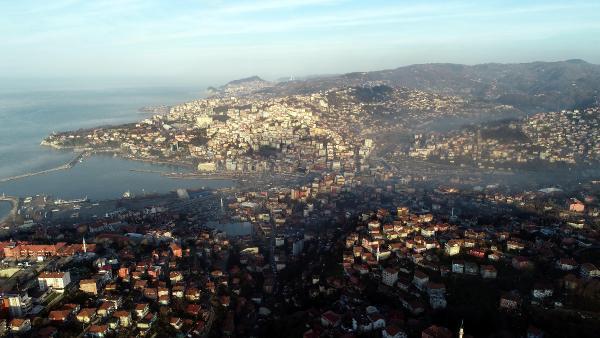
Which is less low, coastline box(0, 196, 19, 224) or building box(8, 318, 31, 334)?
building box(8, 318, 31, 334)

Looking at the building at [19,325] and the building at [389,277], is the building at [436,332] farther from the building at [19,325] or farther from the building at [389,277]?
the building at [19,325]

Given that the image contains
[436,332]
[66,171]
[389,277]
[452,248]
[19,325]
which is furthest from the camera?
[66,171]

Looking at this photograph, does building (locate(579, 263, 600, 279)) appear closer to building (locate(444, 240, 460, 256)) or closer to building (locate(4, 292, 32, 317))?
building (locate(444, 240, 460, 256))

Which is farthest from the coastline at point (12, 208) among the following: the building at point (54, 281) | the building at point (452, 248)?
the building at point (452, 248)

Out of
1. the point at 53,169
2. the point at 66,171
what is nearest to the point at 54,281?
the point at 66,171

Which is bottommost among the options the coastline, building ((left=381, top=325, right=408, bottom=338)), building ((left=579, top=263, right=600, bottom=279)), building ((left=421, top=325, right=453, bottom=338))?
the coastline

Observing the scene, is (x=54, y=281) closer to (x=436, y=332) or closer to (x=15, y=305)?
(x=15, y=305)

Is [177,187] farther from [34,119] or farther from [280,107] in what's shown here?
[34,119]

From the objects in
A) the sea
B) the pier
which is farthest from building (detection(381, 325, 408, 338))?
the pier

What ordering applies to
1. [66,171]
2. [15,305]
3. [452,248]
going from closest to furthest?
[15,305] → [452,248] → [66,171]
